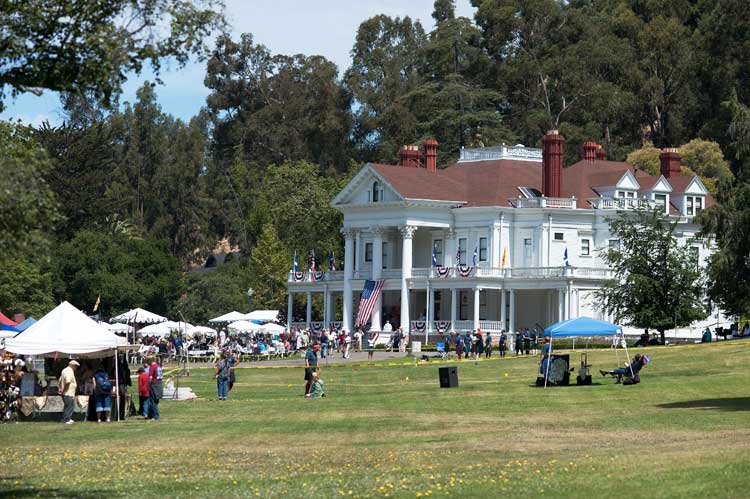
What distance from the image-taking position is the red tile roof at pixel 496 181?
305 ft

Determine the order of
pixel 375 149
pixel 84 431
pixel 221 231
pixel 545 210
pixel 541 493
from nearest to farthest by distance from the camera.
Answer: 1. pixel 541 493
2. pixel 84 431
3. pixel 545 210
4. pixel 375 149
5. pixel 221 231

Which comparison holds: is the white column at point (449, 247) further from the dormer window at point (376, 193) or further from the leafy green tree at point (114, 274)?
the leafy green tree at point (114, 274)

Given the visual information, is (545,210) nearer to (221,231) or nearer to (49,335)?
(49,335)

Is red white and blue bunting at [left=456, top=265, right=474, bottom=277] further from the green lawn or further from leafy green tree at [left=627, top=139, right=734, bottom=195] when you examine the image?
the green lawn

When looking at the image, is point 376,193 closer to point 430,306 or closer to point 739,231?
point 430,306

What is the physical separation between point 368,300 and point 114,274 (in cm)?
2990

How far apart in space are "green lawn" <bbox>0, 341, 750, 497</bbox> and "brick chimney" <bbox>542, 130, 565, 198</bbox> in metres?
37.7

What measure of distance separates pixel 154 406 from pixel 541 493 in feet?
66.3

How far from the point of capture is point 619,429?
34000 millimetres

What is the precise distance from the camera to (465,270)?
89.4m

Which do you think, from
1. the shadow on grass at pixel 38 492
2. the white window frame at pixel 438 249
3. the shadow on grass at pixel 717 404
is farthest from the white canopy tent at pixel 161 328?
the shadow on grass at pixel 38 492

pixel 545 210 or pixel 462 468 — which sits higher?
pixel 545 210

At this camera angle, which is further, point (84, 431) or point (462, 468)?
point (84, 431)

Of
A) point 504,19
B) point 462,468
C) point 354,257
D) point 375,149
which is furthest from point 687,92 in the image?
point 462,468
